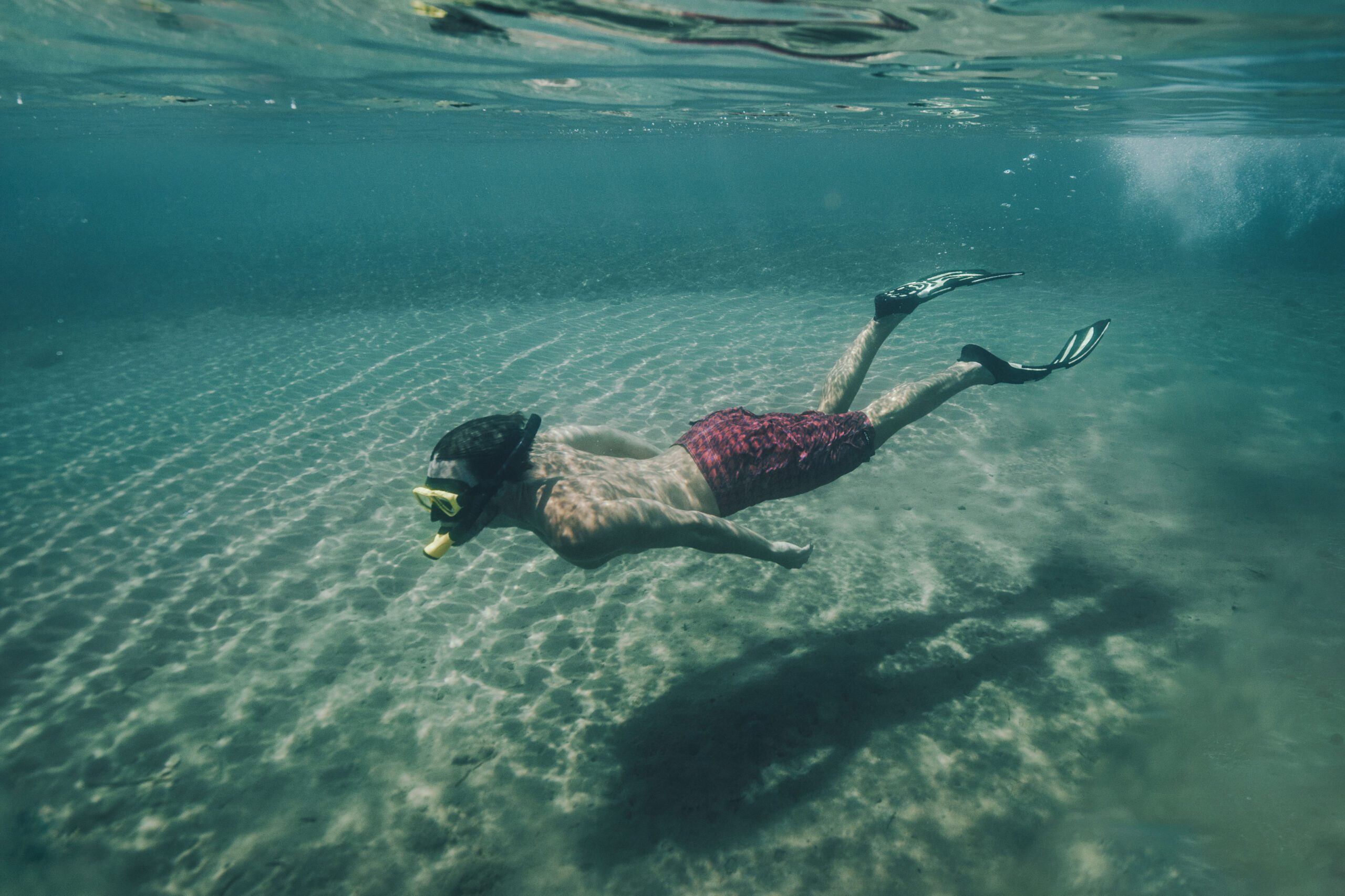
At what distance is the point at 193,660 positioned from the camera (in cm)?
511

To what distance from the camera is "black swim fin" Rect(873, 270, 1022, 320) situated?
588 centimetres

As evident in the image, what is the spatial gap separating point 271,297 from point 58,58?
6807mm

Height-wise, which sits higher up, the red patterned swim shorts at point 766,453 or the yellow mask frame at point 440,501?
the yellow mask frame at point 440,501

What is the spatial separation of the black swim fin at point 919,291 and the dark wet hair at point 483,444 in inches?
152

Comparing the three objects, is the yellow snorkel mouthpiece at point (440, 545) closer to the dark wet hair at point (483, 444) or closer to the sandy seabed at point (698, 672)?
the dark wet hair at point (483, 444)

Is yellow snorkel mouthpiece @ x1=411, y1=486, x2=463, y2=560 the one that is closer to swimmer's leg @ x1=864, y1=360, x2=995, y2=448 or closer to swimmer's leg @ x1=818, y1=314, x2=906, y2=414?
swimmer's leg @ x1=864, y1=360, x2=995, y2=448

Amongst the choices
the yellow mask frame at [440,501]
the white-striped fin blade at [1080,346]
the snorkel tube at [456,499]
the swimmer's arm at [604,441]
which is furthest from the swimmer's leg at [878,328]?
the yellow mask frame at [440,501]

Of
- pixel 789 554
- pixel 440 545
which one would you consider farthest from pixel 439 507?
pixel 789 554

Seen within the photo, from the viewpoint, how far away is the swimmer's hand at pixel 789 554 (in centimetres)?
376

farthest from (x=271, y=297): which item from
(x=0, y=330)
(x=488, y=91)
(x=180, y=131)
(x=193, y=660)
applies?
(x=180, y=131)

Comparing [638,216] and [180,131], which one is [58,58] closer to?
[180,131]

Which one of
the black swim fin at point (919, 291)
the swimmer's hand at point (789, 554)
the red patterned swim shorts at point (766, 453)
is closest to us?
the swimmer's hand at point (789, 554)

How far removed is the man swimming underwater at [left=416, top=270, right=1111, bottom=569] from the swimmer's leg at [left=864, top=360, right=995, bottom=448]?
0.04ft

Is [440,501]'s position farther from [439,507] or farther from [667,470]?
[667,470]
